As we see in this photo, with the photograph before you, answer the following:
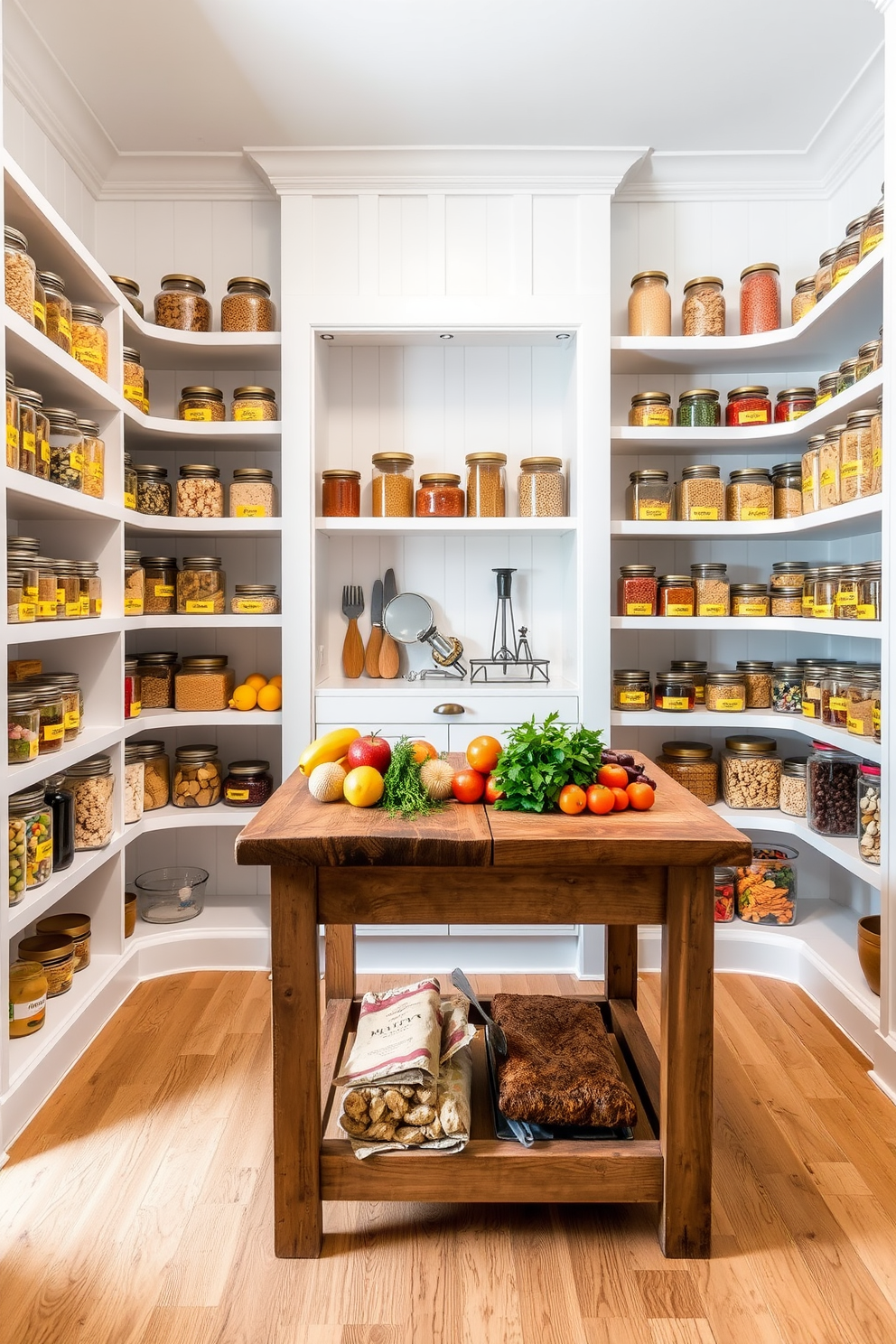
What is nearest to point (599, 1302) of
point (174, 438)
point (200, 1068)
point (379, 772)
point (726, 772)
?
point (379, 772)

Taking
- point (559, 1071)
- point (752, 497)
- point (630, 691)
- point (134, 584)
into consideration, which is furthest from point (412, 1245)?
point (752, 497)

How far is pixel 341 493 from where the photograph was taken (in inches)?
124

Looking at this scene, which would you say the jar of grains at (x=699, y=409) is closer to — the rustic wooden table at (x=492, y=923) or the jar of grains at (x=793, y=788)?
the jar of grains at (x=793, y=788)

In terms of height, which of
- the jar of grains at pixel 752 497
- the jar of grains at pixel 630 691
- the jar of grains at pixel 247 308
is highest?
the jar of grains at pixel 247 308

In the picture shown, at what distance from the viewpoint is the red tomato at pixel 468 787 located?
182cm

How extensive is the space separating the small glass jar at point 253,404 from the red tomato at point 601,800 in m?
1.99

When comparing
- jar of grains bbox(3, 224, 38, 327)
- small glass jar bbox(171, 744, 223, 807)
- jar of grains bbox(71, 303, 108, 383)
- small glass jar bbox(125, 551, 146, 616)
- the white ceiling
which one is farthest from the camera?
small glass jar bbox(171, 744, 223, 807)

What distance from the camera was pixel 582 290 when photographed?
305 cm

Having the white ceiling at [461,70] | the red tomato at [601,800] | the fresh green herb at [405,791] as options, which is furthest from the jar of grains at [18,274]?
the red tomato at [601,800]

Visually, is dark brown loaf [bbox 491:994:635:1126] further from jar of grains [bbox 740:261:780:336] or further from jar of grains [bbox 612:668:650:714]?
jar of grains [bbox 740:261:780:336]

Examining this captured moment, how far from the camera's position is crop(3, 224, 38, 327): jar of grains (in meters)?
2.03

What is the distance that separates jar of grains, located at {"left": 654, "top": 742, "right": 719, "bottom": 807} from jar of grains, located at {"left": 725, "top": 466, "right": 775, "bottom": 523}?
2.68 ft

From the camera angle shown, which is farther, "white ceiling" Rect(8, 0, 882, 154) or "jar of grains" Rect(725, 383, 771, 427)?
"jar of grains" Rect(725, 383, 771, 427)

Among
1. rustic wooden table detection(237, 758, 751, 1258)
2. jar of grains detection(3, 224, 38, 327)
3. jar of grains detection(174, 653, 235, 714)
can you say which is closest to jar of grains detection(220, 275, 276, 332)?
jar of grains detection(3, 224, 38, 327)
